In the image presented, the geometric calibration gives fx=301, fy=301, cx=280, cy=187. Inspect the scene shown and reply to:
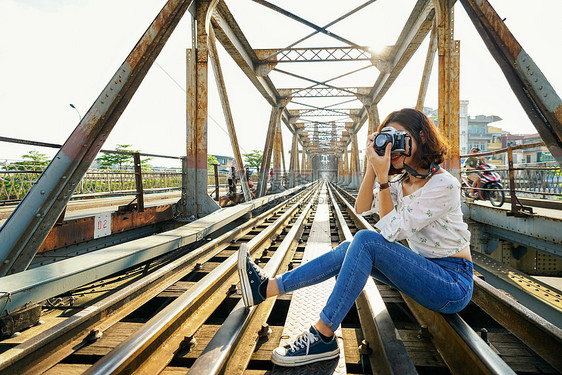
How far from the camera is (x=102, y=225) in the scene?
14.3 ft

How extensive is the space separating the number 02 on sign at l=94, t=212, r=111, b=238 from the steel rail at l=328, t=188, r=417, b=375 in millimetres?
3791

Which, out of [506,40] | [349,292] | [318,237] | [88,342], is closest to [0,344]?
[88,342]

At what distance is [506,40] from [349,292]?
315 cm

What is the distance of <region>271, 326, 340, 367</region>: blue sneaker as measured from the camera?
1516mm

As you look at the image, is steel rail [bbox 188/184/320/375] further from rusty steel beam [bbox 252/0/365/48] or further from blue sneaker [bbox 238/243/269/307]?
rusty steel beam [bbox 252/0/365/48]

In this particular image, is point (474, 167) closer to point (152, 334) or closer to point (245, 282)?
point (245, 282)

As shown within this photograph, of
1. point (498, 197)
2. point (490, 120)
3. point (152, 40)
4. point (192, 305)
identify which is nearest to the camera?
point (192, 305)

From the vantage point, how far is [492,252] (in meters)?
5.98

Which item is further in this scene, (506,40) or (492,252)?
(492,252)

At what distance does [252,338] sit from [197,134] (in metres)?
4.80

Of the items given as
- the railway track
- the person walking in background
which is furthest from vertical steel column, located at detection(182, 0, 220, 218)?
the person walking in background

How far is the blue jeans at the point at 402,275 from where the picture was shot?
1502mm

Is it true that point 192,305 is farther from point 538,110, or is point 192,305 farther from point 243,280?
point 538,110

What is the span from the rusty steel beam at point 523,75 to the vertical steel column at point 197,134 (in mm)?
4486
